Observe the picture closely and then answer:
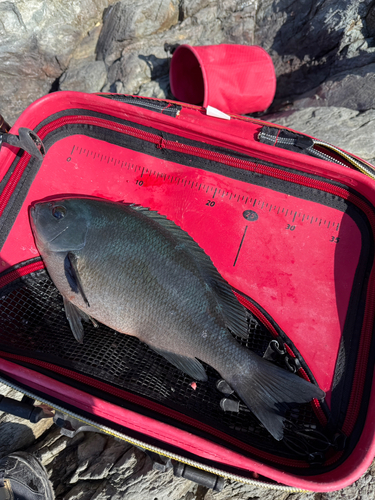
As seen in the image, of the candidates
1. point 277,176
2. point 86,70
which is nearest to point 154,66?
point 86,70

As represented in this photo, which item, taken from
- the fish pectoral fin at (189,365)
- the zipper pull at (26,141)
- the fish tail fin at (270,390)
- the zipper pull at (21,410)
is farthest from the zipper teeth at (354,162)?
the zipper pull at (21,410)

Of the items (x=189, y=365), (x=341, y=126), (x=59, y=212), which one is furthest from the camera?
(x=341, y=126)

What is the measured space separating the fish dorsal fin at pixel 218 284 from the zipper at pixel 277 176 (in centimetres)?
65

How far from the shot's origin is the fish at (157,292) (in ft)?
5.49

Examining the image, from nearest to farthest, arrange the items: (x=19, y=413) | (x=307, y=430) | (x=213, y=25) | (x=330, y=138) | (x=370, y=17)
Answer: (x=307, y=430)
(x=19, y=413)
(x=330, y=138)
(x=370, y=17)
(x=213, y=25)

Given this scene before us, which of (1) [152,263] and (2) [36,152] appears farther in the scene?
(2) [36,152]

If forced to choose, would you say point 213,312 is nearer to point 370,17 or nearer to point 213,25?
point 370,17

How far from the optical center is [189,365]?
1.76 meters

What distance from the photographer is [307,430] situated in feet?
5.41

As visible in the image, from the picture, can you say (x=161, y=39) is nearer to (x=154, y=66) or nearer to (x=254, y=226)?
(x=154, y=66)

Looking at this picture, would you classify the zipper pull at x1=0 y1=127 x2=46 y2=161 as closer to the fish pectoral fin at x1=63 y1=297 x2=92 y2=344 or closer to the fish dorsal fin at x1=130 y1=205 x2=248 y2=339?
the fish dorsal fin at x1=130 y1=205 x2=248 y2=339

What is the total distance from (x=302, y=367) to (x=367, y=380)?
35cm

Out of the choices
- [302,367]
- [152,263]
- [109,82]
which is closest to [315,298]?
[302,367]

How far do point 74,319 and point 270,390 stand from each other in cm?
126
